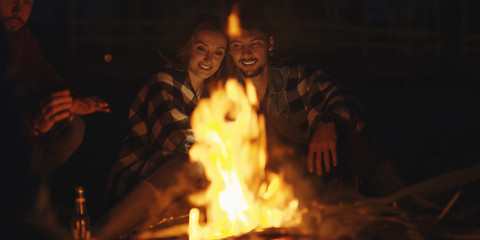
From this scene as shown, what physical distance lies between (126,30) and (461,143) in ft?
17.4

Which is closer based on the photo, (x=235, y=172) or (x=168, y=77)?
(x=235, y=172)

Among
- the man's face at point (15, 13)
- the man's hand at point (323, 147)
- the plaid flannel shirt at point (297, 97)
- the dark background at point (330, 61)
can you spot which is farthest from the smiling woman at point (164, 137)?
the dark background at point (330, 61)

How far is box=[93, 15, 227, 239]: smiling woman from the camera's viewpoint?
2814 millimetres

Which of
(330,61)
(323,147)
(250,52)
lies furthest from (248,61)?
(330,61)

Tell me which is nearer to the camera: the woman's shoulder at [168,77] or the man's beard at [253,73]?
the woman's shoulder at [168,77]

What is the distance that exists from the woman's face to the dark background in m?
1.34

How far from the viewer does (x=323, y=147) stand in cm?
328

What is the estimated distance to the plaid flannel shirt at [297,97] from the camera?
11.6 feet

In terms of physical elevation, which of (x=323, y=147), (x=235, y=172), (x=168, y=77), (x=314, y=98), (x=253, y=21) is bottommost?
(x=235, y=172)

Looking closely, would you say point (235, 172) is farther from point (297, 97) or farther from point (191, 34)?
point (191, 34)

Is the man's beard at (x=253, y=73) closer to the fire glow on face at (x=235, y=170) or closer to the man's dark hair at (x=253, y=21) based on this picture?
the fire glow on face at (x=235, y=170)

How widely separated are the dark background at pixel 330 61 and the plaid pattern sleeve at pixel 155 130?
92 centimetres

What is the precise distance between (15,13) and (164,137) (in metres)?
1.09

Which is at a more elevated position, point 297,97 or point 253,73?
point 253,73
